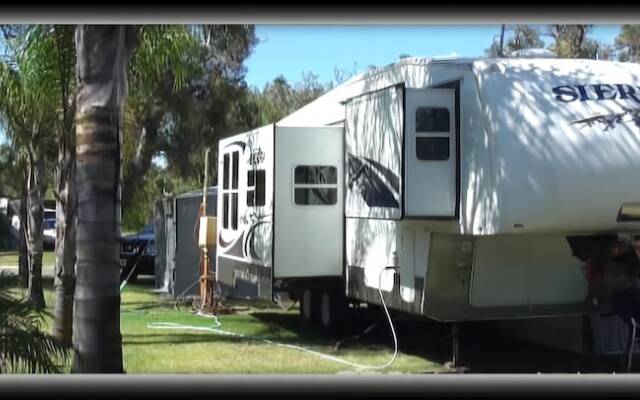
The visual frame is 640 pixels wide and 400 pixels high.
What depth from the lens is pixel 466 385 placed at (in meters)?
7.17

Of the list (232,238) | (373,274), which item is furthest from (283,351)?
(232,238)

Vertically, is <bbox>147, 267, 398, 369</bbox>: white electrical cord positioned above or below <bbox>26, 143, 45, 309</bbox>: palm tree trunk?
below

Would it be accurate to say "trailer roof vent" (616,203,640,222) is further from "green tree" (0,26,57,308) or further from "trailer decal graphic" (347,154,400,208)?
"green tree" (0,26,57,308)

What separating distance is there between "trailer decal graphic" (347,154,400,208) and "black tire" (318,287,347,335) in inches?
63.6

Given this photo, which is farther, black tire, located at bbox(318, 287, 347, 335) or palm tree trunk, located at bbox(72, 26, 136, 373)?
black tire, located at bbox(318, 287, 347, 335)

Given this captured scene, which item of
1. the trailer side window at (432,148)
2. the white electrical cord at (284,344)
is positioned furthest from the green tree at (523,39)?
the white electrical cord at (284,344)

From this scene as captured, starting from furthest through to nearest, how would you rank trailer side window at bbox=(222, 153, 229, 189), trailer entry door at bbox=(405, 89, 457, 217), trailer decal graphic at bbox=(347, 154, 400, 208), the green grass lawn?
trailer side window at bbox=(222, 153, 229, 189), the green grass lawn, trailer decal graphic at bbox=(347, 154, 400, 208), trailer entry door at bbox=(405, 89, 457, 217)

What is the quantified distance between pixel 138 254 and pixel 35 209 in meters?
3.01

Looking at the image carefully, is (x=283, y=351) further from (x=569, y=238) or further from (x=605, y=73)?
(x=605, y=73)

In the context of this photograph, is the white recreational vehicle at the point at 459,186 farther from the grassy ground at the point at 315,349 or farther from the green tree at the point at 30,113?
the green tree at the point at 30,113

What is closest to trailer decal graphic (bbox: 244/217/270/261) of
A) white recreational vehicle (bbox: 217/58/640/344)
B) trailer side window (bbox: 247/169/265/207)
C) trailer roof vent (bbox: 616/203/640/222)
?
white recreational vehicle (bbox: 217/58/640/344)

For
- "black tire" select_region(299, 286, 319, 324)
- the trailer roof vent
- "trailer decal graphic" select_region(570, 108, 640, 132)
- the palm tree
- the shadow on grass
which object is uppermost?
"trailer decal graphic" select_region(570, 108, 640, 132)

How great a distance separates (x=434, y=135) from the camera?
830 cm

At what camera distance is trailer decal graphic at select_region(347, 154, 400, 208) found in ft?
27.5
